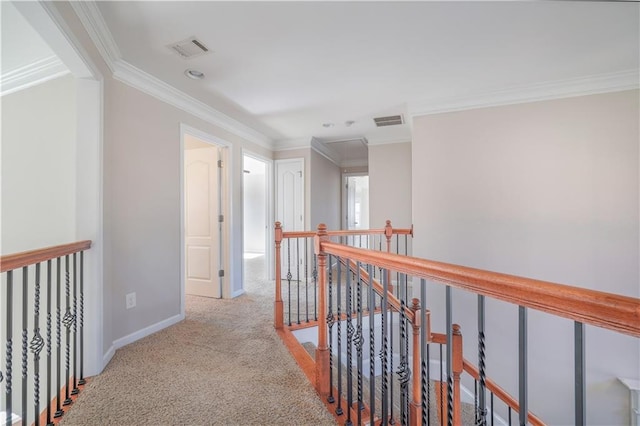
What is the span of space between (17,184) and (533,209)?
15.2ft

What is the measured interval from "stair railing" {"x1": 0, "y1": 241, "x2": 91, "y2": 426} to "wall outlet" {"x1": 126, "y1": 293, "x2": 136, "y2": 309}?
0.42m

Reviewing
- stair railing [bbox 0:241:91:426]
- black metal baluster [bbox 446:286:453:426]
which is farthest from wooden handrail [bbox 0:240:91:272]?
black metal baluster [bbox 446:286:453:426]

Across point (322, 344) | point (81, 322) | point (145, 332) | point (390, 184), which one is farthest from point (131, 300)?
point (390, 184)

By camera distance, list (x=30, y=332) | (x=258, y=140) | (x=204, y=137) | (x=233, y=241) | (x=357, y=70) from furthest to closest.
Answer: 1. (x=258, y=140)
2. (x=233, y=241)
3. (x=204, y=137)
4. (x=357, y=70)
5. (x=30, y=332)

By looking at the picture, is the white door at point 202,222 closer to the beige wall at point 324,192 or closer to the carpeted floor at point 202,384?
the carpeted floor at point 202,384

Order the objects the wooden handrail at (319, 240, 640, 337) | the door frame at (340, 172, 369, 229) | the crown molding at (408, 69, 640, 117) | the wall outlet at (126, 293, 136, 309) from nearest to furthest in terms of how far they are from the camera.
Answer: the wooden handrail at (319, 240, 640, 337) → the wall outlet at (126, 293, 136, 309) → the crown molding at (408, 69, 640, 117) → the door frame at (340, 172, 369, 229)

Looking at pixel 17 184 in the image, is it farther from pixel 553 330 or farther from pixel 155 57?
pixel 553 330

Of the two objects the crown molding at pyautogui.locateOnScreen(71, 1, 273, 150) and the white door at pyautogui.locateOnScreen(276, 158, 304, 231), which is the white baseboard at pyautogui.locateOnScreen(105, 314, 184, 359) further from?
the white door at pyautogui.locateOnScreen(276, 158, 304, 231)

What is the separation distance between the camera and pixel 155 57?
2.23 metres

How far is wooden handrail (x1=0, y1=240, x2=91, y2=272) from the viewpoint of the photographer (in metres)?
1.22

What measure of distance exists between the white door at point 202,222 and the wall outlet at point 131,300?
122 centimetres

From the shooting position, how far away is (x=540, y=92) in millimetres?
2865

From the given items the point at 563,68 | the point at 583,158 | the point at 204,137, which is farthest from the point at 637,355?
the point at 204,137

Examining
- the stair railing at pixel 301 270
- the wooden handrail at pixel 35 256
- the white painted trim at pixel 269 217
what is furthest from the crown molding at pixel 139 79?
the stair railing at pixel 301 270
